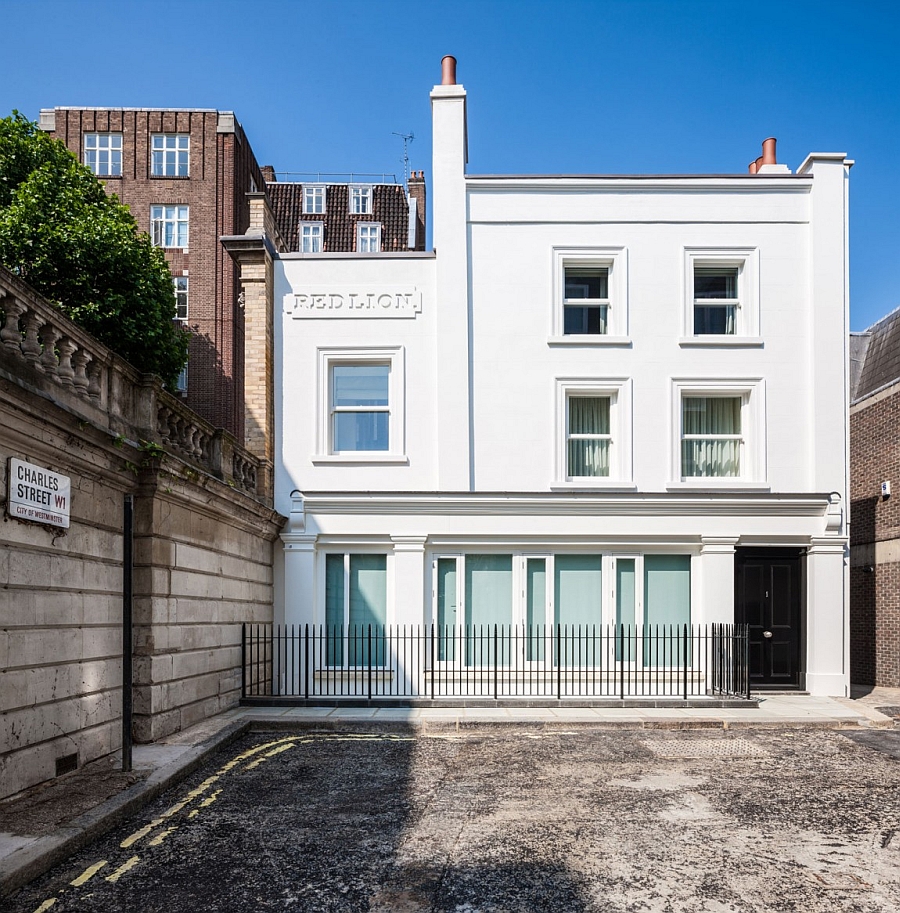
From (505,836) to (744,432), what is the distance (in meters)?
12.4

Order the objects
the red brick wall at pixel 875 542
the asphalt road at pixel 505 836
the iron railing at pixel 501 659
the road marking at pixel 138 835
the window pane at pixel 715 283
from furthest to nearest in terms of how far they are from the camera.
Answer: the red brick wall at pixel 875 542 < the window pane at pixel 715 283 < the iron railing at pixel 501 659 < the road marking at pixel 138 835 < the asphalt road at pixel 505 836

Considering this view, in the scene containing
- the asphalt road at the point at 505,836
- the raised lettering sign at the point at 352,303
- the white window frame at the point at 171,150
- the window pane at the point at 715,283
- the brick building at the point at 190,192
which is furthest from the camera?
the white window frame at the point at 171,150

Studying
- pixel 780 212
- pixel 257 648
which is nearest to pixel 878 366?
pixel 780 212

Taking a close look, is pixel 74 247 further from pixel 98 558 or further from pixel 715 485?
pixel 715 485

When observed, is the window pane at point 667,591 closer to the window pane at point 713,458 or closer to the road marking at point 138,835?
the window pane at point 713,458

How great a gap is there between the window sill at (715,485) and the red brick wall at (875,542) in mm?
4387

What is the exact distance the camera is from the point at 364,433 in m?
18.0

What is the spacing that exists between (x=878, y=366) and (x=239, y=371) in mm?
26048

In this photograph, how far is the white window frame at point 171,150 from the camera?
39.6 m

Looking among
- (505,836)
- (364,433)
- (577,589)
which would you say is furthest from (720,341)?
(505,836)

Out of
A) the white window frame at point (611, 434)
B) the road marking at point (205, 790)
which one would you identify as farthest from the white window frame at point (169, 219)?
the road marking at point (205, 790)

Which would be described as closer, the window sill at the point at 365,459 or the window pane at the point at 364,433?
the window sill at the point at 365,459

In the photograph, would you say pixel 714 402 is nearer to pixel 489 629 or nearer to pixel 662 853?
pixel 489 629

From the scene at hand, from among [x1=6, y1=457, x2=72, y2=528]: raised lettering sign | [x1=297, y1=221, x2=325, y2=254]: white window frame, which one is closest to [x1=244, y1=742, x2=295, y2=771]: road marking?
[x1=6, y1=457, x2=72, y2=528]: raised lettering sign
